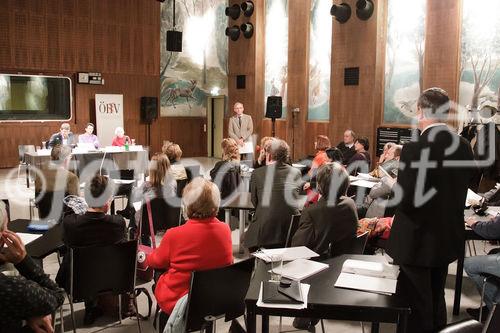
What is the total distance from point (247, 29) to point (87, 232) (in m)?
11.0

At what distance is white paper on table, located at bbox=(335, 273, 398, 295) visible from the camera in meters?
2.34

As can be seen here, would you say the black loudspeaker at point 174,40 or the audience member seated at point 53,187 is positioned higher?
the black loudspeaker at point 174,40

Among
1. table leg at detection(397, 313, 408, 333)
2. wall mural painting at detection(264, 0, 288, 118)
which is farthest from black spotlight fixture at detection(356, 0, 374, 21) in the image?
table leg at detection(397, 313, 408, 333)

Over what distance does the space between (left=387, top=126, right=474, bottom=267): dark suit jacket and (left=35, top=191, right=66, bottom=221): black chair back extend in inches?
137

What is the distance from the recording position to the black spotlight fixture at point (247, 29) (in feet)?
44.2

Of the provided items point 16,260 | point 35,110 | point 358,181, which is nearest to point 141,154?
point 35,110

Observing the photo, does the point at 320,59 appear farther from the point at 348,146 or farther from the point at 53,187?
the point at 53,187

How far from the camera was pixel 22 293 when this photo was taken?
204cm

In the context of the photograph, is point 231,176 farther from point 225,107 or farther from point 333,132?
point 225,107

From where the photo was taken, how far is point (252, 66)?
45.0 ft

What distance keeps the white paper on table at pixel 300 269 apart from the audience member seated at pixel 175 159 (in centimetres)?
318

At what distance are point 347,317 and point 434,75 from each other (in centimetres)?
784

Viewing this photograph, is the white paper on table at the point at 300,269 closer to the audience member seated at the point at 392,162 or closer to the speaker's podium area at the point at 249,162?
the speaker's podium area at the point at 249,162

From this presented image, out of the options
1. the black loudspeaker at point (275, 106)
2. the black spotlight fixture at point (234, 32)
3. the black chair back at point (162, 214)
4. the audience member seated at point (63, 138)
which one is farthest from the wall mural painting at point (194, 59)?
the black chair back at point (162, 214)
